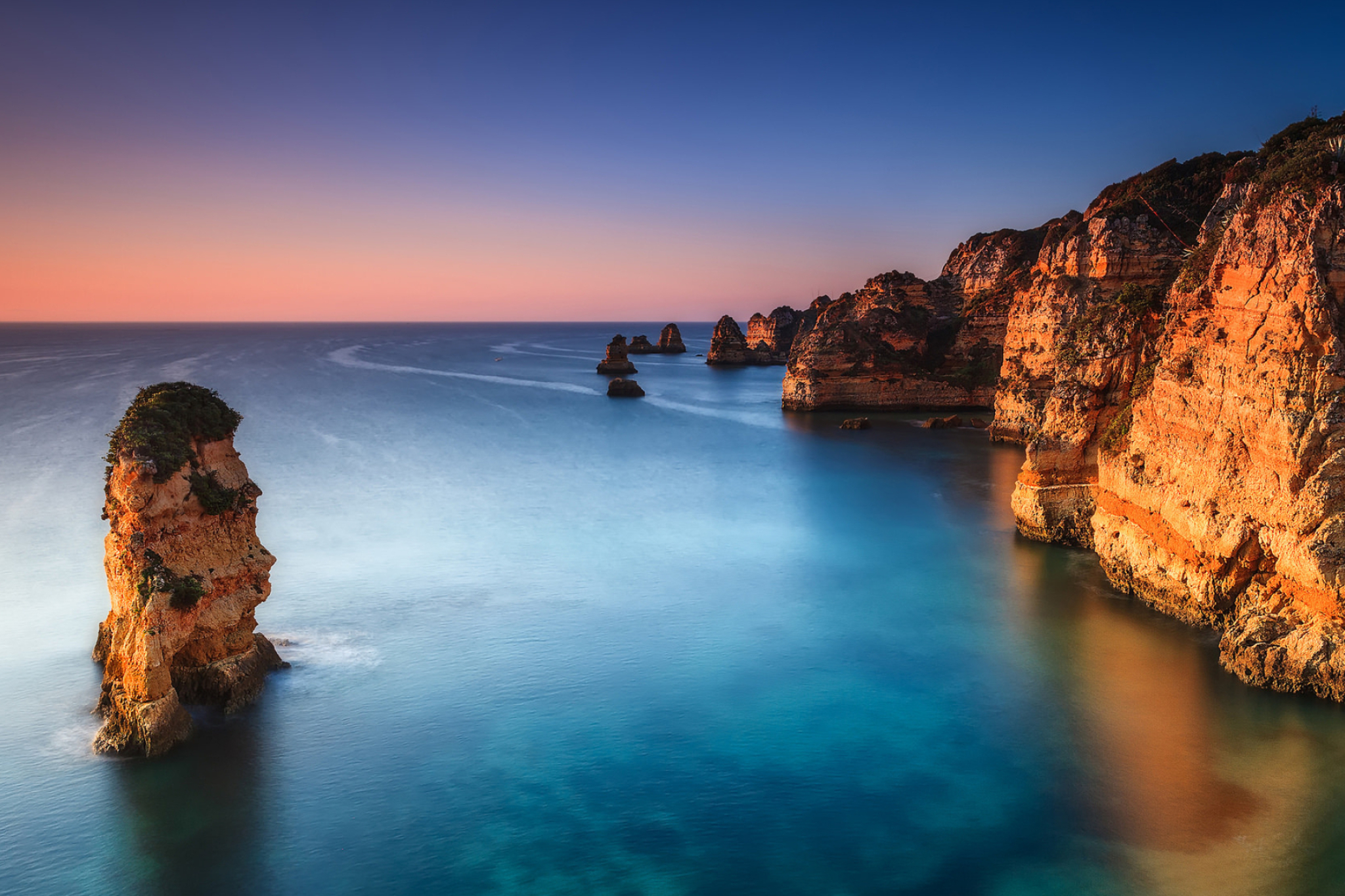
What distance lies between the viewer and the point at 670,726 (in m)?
16.0

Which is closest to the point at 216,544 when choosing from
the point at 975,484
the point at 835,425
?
the point at 975,484

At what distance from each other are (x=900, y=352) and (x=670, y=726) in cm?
5118

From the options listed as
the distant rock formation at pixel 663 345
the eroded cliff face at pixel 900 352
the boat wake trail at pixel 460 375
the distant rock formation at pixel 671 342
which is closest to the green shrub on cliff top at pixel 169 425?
the eroded cliff face at pixel 900 352

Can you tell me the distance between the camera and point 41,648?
18.4 metres

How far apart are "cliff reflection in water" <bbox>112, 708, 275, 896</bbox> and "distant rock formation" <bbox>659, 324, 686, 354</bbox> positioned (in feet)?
432

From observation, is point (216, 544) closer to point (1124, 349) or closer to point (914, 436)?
point (1124, 349)

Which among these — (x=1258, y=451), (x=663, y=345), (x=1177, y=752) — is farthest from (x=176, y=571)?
(x=663, y=345)

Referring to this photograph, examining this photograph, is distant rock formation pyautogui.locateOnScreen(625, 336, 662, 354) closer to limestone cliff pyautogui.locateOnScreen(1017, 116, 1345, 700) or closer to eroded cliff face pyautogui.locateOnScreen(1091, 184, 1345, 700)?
limestone cliff pyautogui.locateOnScreen(1017, 116, 1345, 700)

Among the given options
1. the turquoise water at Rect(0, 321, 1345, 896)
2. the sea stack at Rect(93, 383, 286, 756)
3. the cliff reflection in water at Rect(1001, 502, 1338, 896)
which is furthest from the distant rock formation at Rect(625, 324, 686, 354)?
the sea stack at Rect(93, 383, 286, 756)

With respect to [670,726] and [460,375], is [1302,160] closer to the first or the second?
[670,726]

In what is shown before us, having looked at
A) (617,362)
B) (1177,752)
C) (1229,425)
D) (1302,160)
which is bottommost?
(1177,752)

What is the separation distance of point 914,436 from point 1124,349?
27.7m

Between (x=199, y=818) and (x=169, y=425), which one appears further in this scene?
(x=169, y=425)

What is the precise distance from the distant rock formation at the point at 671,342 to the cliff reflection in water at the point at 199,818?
432ft
